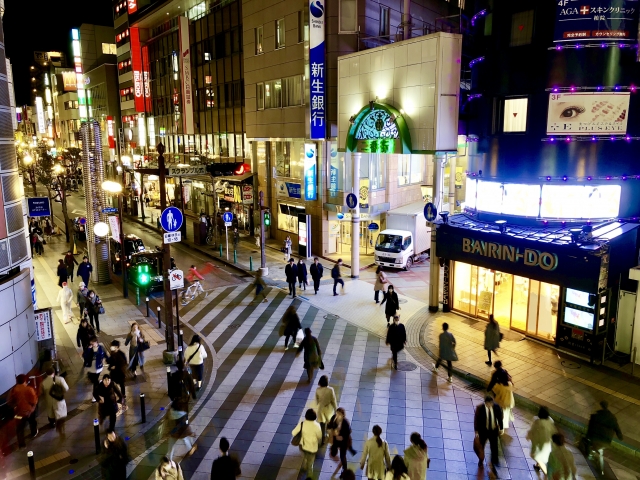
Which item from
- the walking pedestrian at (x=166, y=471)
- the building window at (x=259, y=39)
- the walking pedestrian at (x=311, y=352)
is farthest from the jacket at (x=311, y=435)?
the building window at (x=259, y=39)

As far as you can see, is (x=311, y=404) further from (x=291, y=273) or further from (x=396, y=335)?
(x=291, y=273)

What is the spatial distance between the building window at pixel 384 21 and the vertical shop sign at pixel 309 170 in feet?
24.4

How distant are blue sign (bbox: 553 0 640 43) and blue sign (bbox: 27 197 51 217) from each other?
19.9 m

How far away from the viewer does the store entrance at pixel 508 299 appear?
16094mm

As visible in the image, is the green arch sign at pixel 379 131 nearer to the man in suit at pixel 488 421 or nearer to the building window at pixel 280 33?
the building window at pixel 280 33

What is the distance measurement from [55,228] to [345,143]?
84.3ft

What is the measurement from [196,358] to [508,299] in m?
10.8

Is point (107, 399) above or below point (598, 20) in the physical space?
below

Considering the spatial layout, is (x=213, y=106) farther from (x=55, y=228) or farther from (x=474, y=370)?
(x=474, y=370)

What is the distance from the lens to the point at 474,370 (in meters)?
14.2

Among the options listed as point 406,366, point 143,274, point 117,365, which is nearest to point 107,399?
point 117,365

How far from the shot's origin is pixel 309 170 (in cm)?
2777

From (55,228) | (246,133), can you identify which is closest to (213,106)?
(246,133)

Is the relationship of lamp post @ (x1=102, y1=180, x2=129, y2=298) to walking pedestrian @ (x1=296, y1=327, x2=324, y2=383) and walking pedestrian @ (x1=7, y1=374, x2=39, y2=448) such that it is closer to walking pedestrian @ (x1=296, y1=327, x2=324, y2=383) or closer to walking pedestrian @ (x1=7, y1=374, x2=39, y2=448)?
walking pedestrian @ (x1=7, y1=374, x2=39, y2=448)
